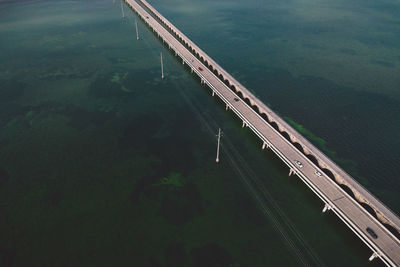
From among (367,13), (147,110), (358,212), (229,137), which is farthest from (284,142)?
(367,13)

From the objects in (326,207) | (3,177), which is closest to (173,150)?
(326,207)

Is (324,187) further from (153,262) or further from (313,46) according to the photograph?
(313,46)

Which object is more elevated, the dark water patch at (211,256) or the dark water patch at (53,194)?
the dark water patch at (53,194)

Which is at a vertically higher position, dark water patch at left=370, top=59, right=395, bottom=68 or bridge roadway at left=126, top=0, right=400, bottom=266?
dark water patch at left=370, top=59, right=395, bottom=68

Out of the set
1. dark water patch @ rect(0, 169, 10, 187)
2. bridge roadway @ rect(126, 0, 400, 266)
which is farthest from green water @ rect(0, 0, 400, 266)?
bridge roadway @ rect(126, 0, 400, 266)

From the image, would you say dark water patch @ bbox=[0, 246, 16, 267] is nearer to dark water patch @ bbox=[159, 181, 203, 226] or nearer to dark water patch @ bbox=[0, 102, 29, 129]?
dark water patch @ bbox=[159, 181, 203, 226]

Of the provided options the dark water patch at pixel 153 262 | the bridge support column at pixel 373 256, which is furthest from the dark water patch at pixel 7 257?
the bridge support column at pixel 373 256

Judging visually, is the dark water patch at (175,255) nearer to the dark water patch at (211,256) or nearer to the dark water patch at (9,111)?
the dark water patch at (211,256)
